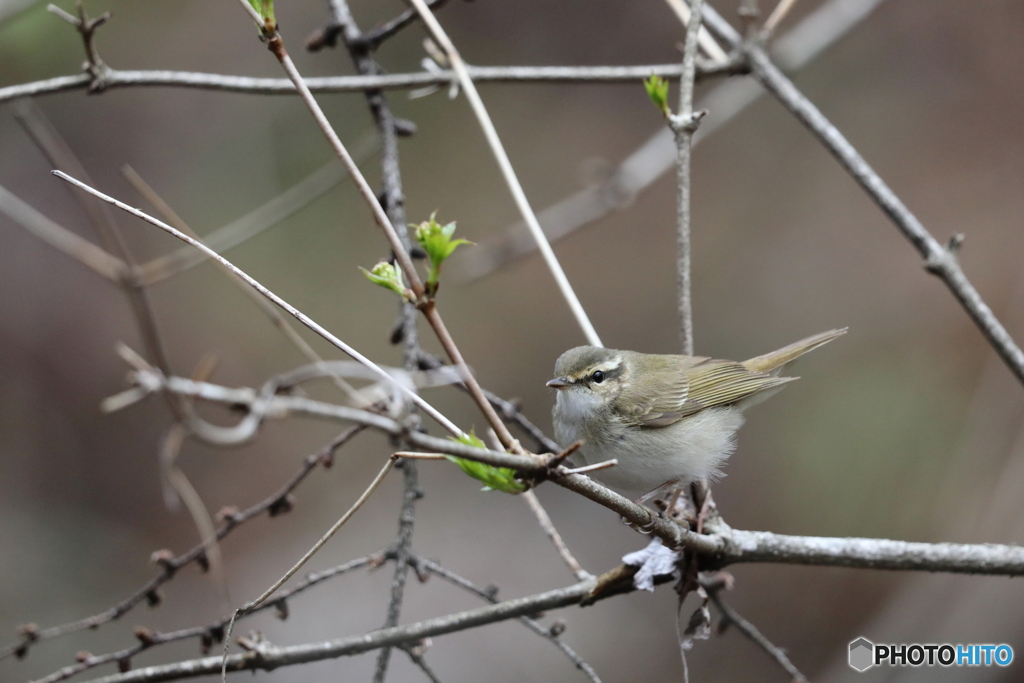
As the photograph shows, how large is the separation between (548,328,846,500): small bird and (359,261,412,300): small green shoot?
5.21 ft

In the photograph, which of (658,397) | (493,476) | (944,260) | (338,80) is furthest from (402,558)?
(944,260)

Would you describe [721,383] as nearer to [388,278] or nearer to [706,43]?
[706,43]

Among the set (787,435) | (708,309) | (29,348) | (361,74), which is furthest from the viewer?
(708,309)

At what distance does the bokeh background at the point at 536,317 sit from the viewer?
5387mm

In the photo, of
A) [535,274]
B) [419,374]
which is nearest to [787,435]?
[535,274]

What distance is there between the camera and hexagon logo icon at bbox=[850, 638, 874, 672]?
3.38 metres

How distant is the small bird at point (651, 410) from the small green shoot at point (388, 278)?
5.21 ft

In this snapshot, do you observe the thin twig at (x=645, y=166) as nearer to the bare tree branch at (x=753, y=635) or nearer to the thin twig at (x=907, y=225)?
the thin twig at (x=907, y=225)

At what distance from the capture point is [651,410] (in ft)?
10.8

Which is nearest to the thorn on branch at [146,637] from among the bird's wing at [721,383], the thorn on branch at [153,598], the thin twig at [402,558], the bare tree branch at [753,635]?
the thorn on branch at [153,598]

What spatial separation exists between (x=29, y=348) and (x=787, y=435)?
588 centimetres

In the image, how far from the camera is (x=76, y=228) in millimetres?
5633

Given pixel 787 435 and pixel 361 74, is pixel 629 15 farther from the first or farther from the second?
pixel 361 74

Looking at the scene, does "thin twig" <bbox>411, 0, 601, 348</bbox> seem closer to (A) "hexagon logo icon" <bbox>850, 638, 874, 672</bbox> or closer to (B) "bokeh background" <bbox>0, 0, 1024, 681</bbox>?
(B) "bokeh background" <bbox>0, 0, 1024, 681</bbox>
